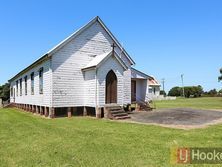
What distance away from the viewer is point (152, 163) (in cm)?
664

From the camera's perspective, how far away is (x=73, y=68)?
799 inches

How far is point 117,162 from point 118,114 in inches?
434

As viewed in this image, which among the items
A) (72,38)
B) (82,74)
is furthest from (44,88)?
(72,38)

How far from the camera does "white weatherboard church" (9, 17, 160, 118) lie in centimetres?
1919

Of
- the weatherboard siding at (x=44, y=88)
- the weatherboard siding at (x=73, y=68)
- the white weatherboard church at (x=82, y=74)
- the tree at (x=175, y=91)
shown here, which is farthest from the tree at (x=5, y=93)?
the tree at (x=175, y=91)

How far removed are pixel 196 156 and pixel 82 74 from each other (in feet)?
46.8

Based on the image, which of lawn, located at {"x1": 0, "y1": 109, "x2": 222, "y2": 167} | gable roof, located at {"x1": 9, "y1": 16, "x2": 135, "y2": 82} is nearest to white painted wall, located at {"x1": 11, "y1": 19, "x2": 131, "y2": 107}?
gable roof, located at {"x1": 9, "y1": 16, "x2": 135, "y2": 82}

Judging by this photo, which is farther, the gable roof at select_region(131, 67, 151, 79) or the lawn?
the gable roof at select_region(131, 67, 151, 79)

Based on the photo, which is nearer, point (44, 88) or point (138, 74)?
point (44, 88)

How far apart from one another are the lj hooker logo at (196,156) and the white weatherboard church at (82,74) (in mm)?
11235

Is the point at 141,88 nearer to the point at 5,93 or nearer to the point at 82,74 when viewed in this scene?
the point at 82,74

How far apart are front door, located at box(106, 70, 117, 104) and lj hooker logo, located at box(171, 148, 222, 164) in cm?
1176

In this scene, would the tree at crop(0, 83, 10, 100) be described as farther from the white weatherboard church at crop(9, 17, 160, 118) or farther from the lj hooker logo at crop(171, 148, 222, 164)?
the lj hooker logo at crop(171, 148, 222, 164)

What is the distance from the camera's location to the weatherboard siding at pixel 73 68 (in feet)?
64.3
